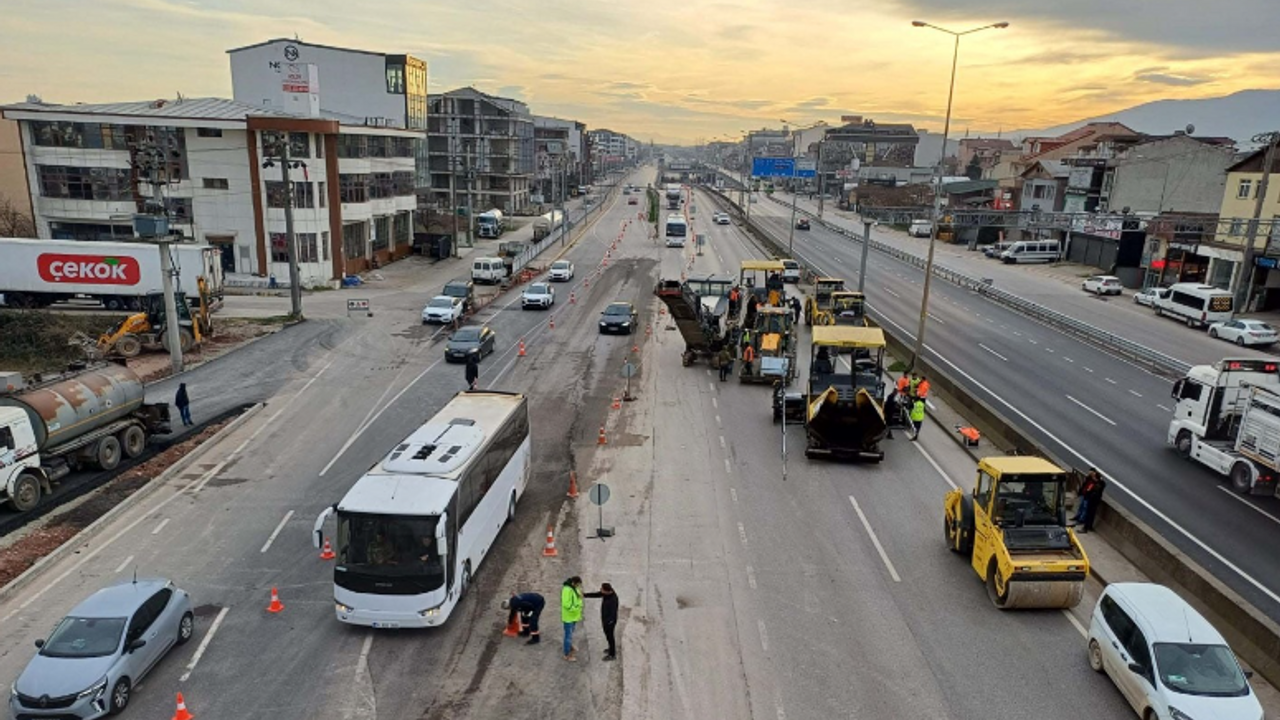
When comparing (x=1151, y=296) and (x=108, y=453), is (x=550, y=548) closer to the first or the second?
(x=108, y=453)

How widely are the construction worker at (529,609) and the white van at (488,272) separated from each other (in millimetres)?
42885

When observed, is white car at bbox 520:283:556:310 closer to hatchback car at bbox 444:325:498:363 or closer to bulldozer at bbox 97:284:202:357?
hatchback car at bbox 444:325:498:363

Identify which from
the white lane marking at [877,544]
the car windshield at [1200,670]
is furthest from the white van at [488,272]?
the car windshield at [1200,670]

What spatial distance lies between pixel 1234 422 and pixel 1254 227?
77.9 ft

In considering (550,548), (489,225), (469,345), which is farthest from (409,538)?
(489,225)

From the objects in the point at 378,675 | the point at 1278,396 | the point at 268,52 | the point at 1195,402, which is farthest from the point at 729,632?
the point at 268,52

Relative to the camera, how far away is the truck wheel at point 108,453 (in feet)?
69.2

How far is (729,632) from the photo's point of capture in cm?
1424

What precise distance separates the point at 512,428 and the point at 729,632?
23.8 feet

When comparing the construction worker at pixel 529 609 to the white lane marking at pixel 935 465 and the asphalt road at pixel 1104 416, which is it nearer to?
the white lane marking at pixel 935 465

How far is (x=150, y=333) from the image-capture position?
113 feet

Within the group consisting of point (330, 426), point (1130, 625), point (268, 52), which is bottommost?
point (330, 426)

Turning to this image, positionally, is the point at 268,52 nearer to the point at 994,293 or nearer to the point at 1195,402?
the point at 994,293

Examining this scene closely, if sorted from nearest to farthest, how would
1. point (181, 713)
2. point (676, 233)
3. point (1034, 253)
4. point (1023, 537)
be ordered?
1. point (181, 713)
2. point (1023, 537)
3. point (1034, 253)
4. point (676, 233)
